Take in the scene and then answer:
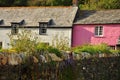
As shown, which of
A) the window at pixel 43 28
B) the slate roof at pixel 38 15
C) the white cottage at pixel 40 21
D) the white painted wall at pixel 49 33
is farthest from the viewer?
the window at pixel 43 28

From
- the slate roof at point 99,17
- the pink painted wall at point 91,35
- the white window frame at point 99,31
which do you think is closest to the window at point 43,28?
the pink painted wall at point 91,35

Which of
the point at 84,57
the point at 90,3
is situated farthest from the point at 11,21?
the point at 84,57

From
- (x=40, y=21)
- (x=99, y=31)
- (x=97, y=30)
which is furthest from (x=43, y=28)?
(x=99, y=31)

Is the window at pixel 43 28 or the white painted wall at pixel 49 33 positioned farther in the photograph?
the window at pixel 43 28

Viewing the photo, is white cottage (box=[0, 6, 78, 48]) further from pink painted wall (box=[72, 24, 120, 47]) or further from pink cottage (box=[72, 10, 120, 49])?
pink cottage (box=[72, 10, 120, 49])

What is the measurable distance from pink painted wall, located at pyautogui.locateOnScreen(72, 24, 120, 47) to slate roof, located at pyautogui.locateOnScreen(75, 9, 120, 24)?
50 cm

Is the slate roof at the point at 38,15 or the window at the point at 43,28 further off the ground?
the slate roof at the point at 38,15

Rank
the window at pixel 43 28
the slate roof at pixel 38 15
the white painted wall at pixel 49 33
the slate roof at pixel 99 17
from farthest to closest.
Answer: the window at pixel 43 28, the slate roof at pixel 38 15, the slate roof at pixel 99 17, the white painted wall at pixel 49 33

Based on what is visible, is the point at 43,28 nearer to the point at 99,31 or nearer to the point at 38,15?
the point at 38,15

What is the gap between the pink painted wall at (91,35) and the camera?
4238 cm

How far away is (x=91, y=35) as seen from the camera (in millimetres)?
43062

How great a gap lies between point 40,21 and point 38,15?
149 centimetres

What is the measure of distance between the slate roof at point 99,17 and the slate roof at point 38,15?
1.20 metres

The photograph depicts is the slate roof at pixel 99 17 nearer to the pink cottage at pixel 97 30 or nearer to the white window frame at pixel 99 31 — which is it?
the pink cottage at pixel 97 30
